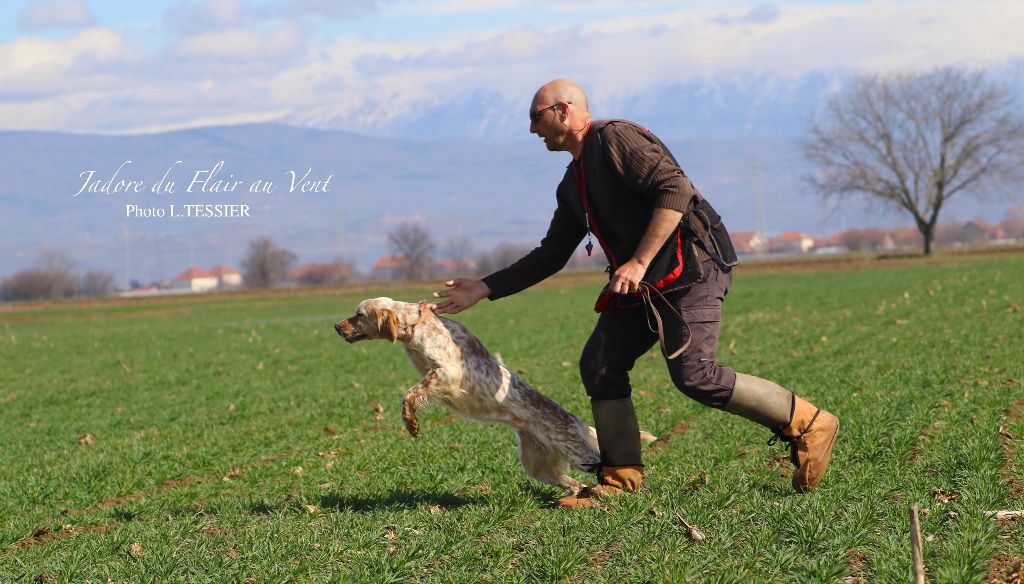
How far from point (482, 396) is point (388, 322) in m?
0.79

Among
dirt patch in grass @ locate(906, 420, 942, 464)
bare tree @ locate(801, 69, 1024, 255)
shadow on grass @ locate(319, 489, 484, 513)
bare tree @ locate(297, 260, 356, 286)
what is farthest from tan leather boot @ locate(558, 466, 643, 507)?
bare tree @ locate(297, 260, 356, 286)

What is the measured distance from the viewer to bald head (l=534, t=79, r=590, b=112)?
6746mm

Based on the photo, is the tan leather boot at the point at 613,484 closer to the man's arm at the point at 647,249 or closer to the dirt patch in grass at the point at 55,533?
the man's arm at the point at 647,249

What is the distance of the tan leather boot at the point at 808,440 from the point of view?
7047 mm

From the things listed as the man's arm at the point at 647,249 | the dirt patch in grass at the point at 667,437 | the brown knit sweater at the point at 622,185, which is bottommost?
the dirt patch in grass at the point at 667,437

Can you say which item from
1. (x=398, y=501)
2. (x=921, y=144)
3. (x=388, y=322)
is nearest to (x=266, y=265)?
(x=921, y=144)

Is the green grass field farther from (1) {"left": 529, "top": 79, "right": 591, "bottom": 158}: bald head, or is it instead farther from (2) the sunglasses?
(2) the sunglasses

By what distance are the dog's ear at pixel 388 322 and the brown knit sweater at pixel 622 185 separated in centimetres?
133

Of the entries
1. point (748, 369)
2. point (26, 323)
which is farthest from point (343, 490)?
point (26, 323)

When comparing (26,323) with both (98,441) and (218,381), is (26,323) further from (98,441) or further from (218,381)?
(98,441)

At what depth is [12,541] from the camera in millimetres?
7938

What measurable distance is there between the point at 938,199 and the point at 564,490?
87593 millimetres

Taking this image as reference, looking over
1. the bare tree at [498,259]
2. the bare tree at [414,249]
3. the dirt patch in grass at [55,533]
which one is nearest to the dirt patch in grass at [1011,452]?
the dirt patch in grass at [55,533]

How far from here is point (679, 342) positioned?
6742mm
